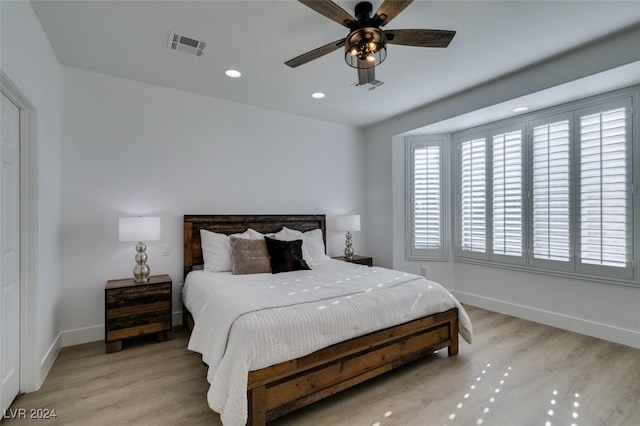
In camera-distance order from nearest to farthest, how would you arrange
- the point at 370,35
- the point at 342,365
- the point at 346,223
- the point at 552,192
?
the point at 370,35 → the point at 342,365 → the point at 552,192 → the point at 346,223

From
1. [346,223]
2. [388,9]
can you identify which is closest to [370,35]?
[388,9]

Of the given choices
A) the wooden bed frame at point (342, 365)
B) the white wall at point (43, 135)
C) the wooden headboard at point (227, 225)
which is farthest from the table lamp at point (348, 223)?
the white wall at point (43, 135)

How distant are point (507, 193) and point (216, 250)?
3.78 meters

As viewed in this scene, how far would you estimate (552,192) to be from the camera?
12.0 feet

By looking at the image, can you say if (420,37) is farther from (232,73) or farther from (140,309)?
(140,309)

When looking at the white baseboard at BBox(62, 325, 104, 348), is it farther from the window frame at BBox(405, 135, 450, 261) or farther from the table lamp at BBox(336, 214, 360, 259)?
the window frame at BBox(405, 135, 450, 261)

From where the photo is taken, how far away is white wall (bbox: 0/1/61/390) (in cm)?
200

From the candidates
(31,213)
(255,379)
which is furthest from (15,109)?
(255,379)

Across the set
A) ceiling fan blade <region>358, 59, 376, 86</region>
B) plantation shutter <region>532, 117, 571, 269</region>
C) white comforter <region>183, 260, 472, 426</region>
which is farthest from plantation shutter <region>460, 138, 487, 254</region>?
ceiling fan blade <region>358, 59, 376, 86</region>

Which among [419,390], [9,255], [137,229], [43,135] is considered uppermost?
[43,135]

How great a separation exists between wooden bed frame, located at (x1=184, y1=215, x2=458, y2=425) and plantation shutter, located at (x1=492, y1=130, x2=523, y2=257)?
1808 mm

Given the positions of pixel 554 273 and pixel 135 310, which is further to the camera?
pixel 554 273

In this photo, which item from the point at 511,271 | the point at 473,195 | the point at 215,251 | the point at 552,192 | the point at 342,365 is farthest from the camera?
the point at 473,195

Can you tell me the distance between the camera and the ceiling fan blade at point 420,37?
2.03 meters
